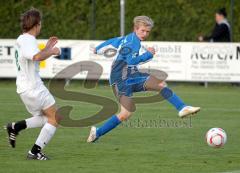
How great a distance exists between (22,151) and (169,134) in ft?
9.73

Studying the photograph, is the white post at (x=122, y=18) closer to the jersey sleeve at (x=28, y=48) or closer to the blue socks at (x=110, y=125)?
the blue socks at (x=110, y=125)

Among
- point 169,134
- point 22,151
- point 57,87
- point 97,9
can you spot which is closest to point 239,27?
point 97,9

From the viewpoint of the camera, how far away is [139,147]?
35.3 feet

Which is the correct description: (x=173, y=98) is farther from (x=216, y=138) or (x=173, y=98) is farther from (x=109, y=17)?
(x=109, y=17)

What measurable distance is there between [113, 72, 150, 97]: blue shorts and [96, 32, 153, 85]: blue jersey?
0.05 m

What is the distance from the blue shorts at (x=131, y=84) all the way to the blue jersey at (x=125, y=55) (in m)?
0.05

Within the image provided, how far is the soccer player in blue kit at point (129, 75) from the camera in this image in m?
11.1

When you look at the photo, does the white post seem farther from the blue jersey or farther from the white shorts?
the white shorts

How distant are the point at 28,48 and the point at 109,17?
15.7 meters

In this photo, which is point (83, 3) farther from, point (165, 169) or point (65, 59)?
point (165, 169)

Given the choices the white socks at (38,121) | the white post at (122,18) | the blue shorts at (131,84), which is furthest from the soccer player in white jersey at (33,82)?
the white post at (122,18)

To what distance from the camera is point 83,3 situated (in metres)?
25.0

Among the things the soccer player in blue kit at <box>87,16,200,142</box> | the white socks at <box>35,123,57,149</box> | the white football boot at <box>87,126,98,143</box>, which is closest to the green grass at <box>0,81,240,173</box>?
the white football boot at <box>87,126,98,143</box>

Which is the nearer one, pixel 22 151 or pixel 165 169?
pixel 165 169
